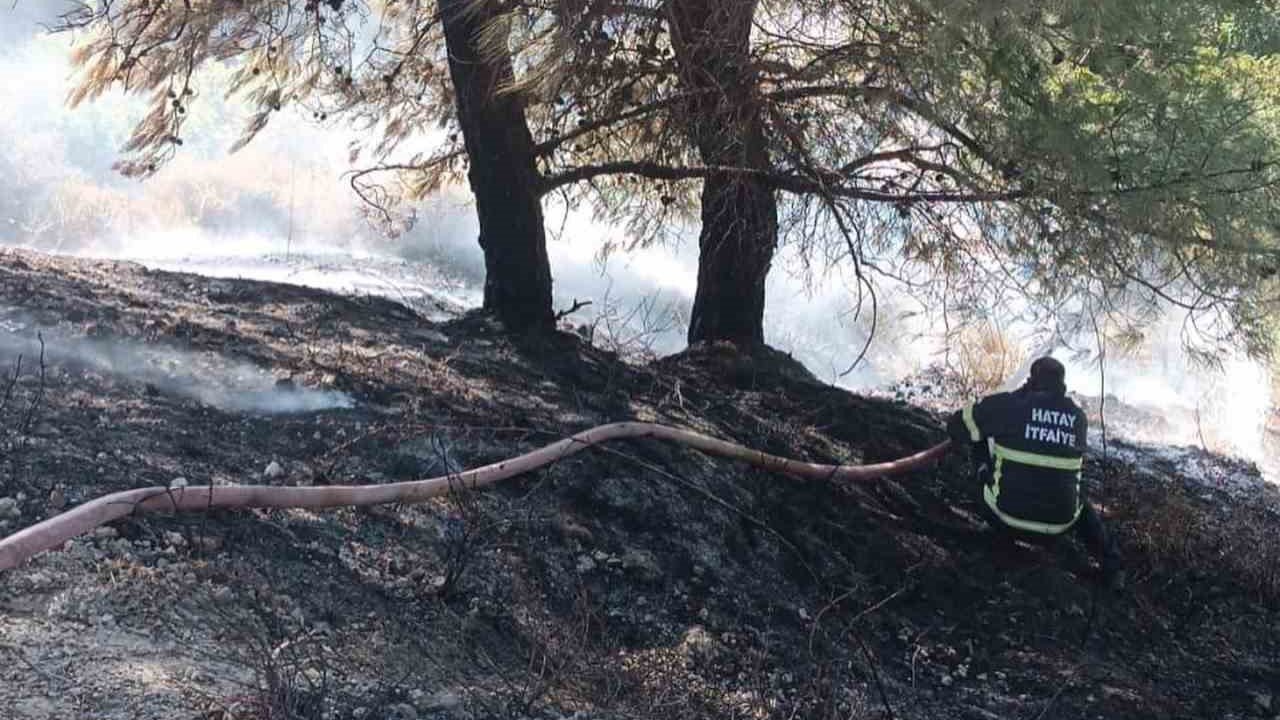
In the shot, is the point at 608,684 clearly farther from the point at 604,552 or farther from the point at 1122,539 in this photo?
the point at 1122,539

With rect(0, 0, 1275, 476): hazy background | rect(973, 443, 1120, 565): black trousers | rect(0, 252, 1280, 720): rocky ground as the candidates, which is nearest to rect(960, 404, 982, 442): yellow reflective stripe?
rect(973, 443, 1120, 565): black trousers

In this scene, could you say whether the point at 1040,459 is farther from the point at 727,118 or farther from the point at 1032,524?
the point at 727,118

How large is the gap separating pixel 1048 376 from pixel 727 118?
6.24 feet

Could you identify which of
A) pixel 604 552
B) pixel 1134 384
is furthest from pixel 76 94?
pixel 1134 384

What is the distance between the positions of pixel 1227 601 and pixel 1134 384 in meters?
12.5

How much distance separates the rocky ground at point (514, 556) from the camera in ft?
11.2

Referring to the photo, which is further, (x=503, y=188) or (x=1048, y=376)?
(x=503, y=188)

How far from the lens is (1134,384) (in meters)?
17.8

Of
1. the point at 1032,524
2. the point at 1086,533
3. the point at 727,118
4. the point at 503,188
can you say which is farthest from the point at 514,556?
the point at 503,188

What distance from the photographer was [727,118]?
227 inches

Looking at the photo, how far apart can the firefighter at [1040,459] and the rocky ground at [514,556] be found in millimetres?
238

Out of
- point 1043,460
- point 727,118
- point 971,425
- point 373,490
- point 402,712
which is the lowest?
point 402,712

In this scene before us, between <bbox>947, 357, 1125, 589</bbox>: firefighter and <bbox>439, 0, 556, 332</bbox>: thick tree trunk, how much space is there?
2905 millimetres

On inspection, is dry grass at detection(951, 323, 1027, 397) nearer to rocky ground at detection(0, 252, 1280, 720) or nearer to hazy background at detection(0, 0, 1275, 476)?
hazy background at detection(0, 0, 1275, 476)
